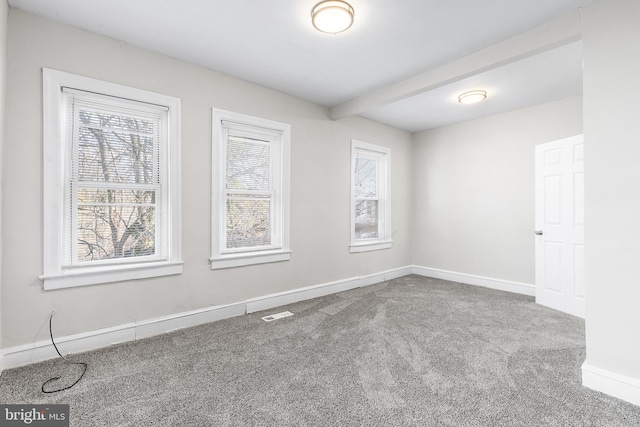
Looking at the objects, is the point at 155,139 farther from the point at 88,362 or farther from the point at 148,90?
the point at 88,362

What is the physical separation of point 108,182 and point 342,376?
99.5 inches

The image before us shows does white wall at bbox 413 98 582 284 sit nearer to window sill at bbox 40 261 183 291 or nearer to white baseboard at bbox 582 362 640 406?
white baseboard at bbox 582 362 640 406

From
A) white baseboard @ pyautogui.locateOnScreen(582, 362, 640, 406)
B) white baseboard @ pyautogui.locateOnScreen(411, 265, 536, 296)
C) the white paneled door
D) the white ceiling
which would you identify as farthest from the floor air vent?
the white paneled door

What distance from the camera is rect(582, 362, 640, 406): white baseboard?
1.84 metres

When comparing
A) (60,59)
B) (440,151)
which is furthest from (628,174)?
(60,59)

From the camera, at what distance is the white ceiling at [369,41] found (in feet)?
7.29

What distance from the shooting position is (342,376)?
83.7 inches

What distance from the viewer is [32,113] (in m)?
2.30

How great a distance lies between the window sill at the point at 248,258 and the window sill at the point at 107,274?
1.29 feet

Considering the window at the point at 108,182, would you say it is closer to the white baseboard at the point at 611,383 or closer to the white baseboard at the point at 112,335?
the white baseboard at the point at 112,335

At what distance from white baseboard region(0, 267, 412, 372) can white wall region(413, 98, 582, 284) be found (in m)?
2.34

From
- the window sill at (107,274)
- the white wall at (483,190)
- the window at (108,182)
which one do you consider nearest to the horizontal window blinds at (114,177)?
the window at (108,182)

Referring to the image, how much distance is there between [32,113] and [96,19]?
879mm

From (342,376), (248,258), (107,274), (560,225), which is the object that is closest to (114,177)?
(107,274)
